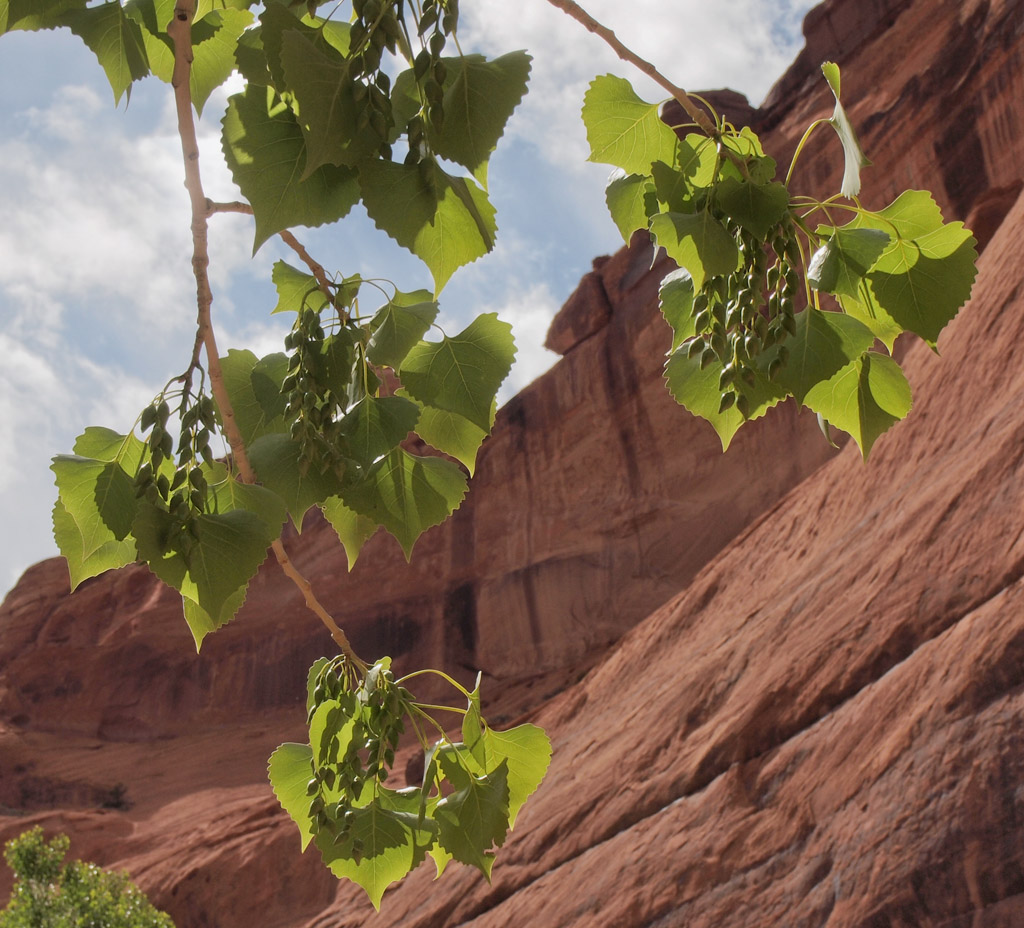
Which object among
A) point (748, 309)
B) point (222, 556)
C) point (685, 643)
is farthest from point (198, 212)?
point (685, 643)

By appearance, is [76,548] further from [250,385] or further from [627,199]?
[627,199]

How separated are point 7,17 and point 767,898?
7400 mm

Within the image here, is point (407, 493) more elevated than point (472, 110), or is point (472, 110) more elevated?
point (472, 110)

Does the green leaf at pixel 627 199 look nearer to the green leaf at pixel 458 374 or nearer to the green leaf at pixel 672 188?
the green leaf at pixel 672 188

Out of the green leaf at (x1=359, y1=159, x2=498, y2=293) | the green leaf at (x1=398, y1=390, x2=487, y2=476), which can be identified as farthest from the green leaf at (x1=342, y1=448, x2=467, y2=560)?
the green leaf at (x1=359, y1=159, x2=498, y2=293)

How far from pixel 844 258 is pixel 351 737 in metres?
1.21

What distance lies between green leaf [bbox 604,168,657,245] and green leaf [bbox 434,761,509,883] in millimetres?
918

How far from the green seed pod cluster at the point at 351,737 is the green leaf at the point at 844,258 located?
996mm

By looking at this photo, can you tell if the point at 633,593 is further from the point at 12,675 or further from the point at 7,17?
the point at 7,17

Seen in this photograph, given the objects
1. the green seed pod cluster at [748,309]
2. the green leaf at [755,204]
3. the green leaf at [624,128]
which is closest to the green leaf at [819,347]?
the green seed pod cluster at [748,309]

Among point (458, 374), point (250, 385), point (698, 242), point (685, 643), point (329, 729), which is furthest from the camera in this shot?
point (685, 643)

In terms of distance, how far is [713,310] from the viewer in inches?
53.7

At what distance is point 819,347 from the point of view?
1271 mm

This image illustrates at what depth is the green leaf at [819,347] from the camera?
126 cm
